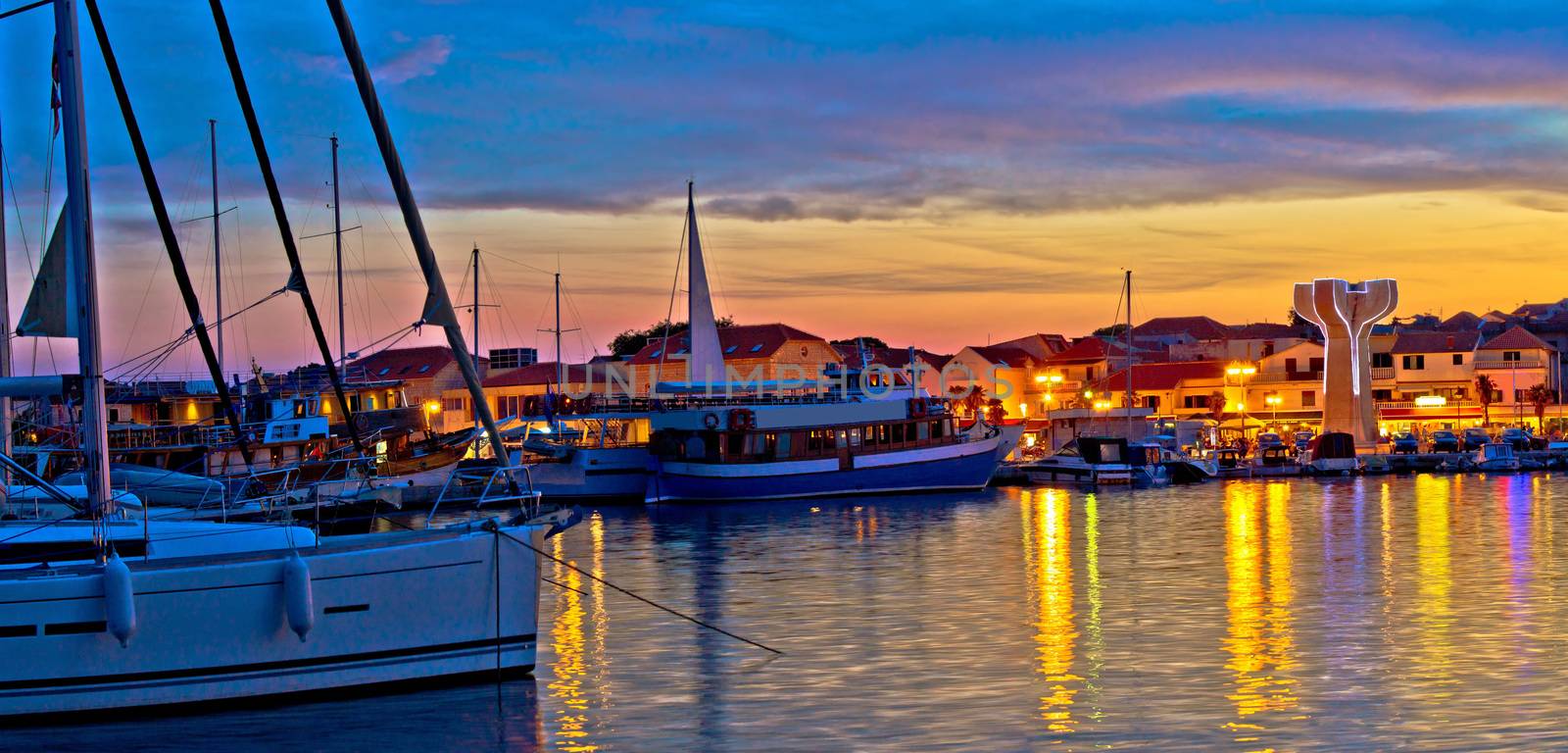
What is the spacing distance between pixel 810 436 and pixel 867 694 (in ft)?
121

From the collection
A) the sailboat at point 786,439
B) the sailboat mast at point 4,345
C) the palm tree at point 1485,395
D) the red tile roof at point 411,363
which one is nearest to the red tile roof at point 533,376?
the red tile roof at point 411,363

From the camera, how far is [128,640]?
620 inches

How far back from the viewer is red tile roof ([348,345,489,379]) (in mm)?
96062

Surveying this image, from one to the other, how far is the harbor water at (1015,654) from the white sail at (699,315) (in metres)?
17.6

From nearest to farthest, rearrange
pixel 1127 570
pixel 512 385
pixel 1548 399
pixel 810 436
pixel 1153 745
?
1. pixel 1153 745
2. pixel 1127 570
3. pixel 810 436
4. pixel 1548 399
5. pixel 512 385

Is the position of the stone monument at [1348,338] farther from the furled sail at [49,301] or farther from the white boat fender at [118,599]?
the white boat fender at [118,599]

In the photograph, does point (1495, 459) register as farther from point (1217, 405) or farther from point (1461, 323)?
point (1461, 323)

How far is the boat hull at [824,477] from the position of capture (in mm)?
53344

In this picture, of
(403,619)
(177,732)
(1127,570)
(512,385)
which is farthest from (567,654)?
(512,385)

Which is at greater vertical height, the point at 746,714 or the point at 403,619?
the point at 403,619

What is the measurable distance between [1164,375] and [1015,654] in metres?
79.8

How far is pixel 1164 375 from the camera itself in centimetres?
9725

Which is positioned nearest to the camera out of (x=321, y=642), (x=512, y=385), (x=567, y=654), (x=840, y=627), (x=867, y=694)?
(x=321, y=642)

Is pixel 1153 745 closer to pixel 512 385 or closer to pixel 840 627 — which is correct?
pixel 840 627
